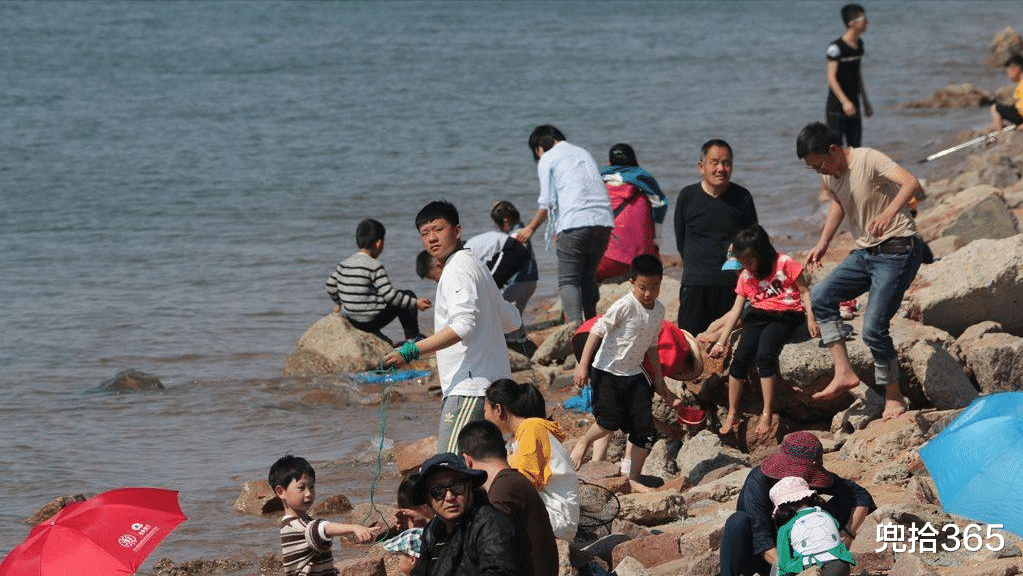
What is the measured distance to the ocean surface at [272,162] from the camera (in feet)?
30.8

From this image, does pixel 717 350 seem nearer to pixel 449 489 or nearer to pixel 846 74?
pixel 449 489

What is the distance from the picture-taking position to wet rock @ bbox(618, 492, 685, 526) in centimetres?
636

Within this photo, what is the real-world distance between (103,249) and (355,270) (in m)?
6.46

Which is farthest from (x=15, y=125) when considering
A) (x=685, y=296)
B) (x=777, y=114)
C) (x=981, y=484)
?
(x=981, y=484)

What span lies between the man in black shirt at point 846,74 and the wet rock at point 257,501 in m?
7.66

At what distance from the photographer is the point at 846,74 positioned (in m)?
13.3

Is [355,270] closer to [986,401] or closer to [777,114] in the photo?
[986,401]

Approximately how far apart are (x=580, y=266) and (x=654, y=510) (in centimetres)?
341

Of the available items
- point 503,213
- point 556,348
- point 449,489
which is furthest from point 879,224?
point 503,213

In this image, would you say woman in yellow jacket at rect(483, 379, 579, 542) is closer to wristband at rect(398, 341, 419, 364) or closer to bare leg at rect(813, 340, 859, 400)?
wristband at rect(398, 341, 419, 364)

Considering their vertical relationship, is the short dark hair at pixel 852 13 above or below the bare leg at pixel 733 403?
above

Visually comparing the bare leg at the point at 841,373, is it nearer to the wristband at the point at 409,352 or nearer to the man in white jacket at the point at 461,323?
the man in white jacket at the point at 461,323

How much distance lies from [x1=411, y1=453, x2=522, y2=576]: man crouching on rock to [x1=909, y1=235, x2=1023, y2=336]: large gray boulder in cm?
426

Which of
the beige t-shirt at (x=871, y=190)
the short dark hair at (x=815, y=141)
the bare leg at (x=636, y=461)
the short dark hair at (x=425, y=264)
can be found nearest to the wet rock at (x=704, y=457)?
the bare leg at (x=636, y=461)
